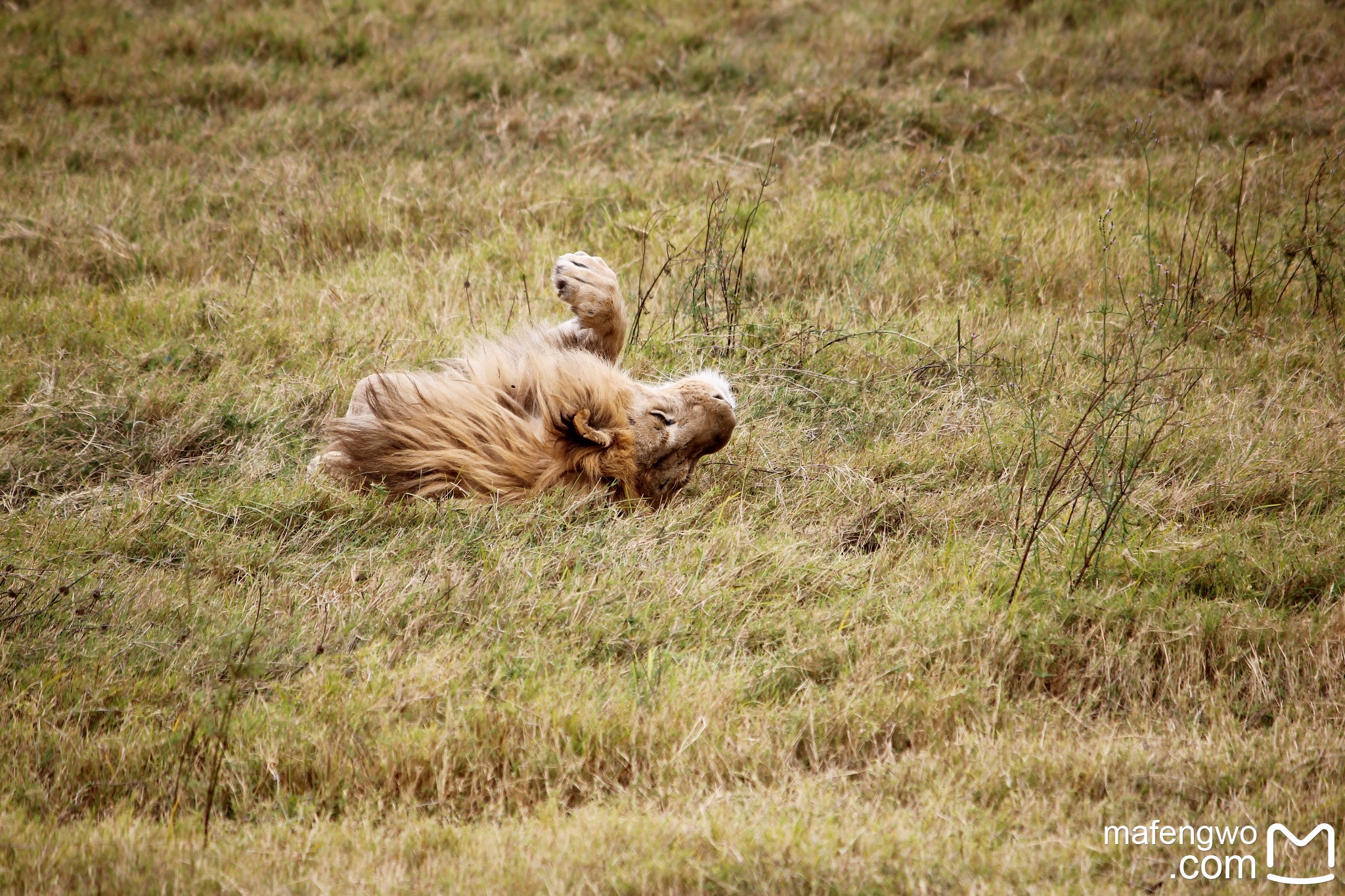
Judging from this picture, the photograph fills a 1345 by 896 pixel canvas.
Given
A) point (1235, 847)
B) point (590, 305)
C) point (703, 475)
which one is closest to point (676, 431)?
point (703, 475)

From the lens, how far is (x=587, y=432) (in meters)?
3.93

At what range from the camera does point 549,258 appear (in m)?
6.07

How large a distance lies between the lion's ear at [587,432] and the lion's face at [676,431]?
0.66 feet

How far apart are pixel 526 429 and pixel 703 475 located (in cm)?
82

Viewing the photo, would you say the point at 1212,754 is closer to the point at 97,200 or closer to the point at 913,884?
the point at 913,884

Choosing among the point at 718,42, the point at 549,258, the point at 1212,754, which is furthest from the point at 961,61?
the point at 1212,754

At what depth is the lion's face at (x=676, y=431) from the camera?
4.11 m

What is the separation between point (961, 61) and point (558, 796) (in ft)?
24.1

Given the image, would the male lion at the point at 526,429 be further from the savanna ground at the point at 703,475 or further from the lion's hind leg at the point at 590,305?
the lion's hind leg at the point at 590,305

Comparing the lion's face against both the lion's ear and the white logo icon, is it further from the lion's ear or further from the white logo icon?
the white logo icon

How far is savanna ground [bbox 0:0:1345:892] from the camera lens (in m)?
2.75

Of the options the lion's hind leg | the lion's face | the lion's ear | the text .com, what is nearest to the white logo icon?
the text .com

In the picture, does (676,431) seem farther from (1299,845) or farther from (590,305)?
(1299,845)

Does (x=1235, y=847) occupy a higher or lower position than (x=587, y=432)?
lower
